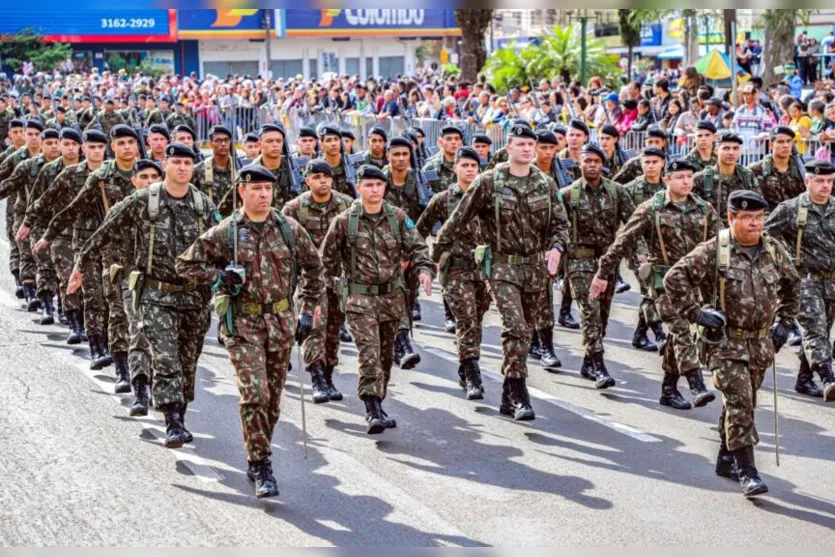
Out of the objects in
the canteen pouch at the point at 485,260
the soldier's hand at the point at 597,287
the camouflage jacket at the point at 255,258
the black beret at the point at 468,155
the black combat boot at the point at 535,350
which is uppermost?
the black beret at the point at 468,155

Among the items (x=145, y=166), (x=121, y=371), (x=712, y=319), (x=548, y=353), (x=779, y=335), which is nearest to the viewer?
(x=712, y=319)

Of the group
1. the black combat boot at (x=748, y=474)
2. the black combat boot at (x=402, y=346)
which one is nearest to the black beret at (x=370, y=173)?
the black combat boot at (x=402, y=346)

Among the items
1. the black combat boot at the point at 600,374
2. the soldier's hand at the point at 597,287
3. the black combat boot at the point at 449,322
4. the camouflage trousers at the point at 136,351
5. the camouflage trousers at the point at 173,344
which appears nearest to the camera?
the camouflage trousers at the point at 173,344

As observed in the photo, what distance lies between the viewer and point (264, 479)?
841 cm

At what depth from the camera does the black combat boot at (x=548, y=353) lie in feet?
39.9

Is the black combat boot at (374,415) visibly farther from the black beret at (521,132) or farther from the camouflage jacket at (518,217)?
the black beret at (521,132)

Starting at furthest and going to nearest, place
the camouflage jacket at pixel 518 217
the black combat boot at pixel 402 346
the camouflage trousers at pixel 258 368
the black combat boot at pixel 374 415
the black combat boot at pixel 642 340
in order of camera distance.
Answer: the black combat boot at pixel 642 340, the black combat boot at pixel 402 346, the camouflage jacket at pixel 518 217, the black combat boot at pixel 374 415, the camouflage trousers at pixel 258 368

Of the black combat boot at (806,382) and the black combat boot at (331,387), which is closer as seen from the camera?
the black combat boot at (331,387)

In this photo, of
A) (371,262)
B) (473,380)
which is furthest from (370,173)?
(473,380)

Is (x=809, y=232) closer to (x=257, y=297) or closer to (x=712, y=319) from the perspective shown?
(x=712, y=319)

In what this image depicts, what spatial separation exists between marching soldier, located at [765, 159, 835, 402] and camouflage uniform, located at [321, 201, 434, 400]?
2958 millimetres

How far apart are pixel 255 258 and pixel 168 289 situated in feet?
4.08

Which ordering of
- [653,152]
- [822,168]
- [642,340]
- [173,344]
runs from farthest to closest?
[642,340] → [653,152] → [822,168] → [173,344]

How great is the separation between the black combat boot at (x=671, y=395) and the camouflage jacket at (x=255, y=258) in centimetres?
334
